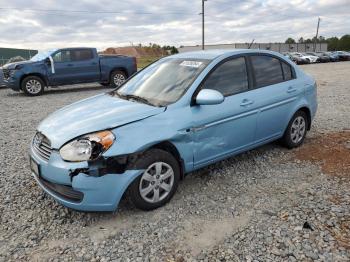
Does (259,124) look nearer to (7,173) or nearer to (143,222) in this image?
(143,222)

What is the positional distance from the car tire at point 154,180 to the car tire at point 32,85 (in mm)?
10412

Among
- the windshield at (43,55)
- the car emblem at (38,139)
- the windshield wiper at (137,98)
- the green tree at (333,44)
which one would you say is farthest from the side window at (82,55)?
the green tree at (333,44)

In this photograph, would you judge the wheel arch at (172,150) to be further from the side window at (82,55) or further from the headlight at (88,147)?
the side window at (82,55)

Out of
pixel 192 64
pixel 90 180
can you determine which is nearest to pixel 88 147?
pixel 90 180

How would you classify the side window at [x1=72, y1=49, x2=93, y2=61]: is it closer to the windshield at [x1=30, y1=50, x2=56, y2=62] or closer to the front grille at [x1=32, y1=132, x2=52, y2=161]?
the windshield at [x1=30, y1=50, x2=56, y2=62]

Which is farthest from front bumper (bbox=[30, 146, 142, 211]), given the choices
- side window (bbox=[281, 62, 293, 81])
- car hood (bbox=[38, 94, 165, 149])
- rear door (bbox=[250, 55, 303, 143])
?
side window (bbox=[281, 62, 293, 81])

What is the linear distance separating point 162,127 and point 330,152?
2.97 m

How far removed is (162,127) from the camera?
3469 mm

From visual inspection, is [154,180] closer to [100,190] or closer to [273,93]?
[100,190]

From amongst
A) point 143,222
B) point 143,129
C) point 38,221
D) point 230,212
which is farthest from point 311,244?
point 38,221

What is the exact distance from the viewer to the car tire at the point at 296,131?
203 inches

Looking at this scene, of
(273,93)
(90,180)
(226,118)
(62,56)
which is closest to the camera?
(90,180)

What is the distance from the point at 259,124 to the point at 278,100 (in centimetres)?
53

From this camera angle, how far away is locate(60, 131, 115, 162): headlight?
3.13 metres
